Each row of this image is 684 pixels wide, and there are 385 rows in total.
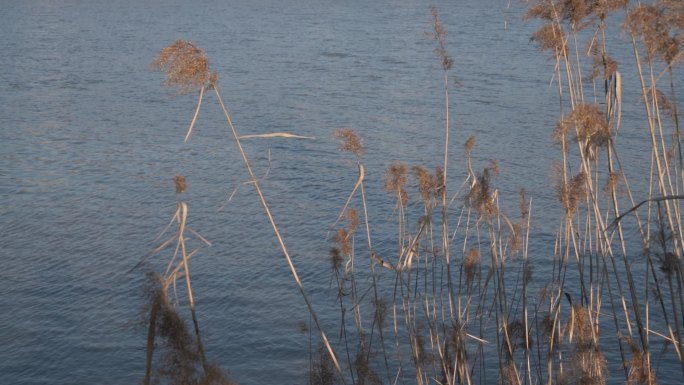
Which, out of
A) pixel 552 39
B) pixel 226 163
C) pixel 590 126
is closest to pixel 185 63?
pixel 590 126

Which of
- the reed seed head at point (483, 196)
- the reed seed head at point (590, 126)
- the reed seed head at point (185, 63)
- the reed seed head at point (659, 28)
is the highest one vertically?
the reed seed head at point (659, 28)

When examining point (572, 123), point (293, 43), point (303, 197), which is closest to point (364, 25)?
point (293, 43)

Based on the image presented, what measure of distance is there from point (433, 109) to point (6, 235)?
7376 millimetres

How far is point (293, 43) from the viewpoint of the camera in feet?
73.8

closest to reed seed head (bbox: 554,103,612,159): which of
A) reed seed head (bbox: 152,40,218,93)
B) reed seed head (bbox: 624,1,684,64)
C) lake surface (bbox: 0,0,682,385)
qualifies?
reed seed head (bbox: 624,1,684,64)

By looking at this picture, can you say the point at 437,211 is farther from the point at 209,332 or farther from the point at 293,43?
the point at 293,43

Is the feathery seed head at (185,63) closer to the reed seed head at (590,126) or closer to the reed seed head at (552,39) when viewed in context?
the reed seed head at (590,126)

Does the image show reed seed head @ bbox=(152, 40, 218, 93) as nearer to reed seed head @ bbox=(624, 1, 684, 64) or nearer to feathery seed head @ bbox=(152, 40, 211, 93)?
feathery seed head @ bbox=(152, 40, 211, 93)

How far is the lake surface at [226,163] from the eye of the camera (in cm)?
832

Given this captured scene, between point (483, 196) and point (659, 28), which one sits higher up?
point (659, 28)

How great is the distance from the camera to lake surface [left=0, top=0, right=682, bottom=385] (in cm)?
832

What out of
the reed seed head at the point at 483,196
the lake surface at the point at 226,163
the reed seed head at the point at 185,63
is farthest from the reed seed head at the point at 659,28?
the lake surface at the point at 226,163

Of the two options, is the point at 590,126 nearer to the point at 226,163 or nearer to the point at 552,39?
the point at 552,39

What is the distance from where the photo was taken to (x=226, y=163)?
41.9 feet
